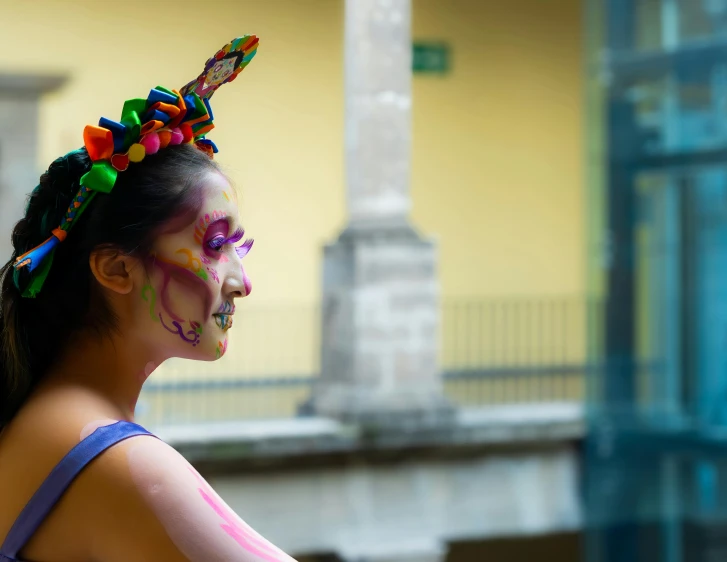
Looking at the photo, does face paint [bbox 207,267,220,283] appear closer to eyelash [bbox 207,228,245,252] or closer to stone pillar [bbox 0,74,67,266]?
eyelash [bbox 207,228,245,252]

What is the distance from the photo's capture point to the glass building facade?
5973 mm

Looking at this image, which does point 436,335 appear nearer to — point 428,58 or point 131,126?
point 428,58

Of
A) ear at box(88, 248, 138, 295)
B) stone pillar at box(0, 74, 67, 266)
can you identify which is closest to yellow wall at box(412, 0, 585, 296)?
stone pillar at box(0, 74, 67, 266)

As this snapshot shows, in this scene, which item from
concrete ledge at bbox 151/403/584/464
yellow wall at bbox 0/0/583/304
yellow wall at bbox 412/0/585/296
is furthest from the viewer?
yellow wall at bbox 412/0/585/296

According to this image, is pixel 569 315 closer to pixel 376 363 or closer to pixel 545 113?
pixel 545 113

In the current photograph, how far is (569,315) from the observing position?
922 cm

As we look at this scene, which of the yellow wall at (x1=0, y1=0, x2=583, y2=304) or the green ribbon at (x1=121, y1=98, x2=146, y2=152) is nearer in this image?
the green ribbon at (x1=121, y1=98, x2=146, y2=152)

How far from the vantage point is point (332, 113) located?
820cm

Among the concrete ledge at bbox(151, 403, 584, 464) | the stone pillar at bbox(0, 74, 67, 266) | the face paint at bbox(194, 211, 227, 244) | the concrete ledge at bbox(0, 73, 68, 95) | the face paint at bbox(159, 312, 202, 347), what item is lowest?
the concrete ledge at bbox(151, 403, 584, 464)

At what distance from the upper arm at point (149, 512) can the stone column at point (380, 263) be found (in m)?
4.89

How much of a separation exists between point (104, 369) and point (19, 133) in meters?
5.63

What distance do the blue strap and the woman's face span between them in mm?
119

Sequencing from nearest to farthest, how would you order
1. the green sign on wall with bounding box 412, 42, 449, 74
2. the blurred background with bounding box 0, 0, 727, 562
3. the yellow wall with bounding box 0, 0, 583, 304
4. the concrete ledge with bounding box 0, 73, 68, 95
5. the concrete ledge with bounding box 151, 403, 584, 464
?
1. the concrete ledge with bounding box 151, 403, 584, 464
2. the blurred background with bounding box 0, 0, 727, 562
3. the concrete ledge with bounding box 0, 73, 68, 95
4. the yellow wall with bounding box 0, 0, 583, 304
5. the green sign on wall with bounding box 412, 42, 449, 74

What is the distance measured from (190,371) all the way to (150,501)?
6.66 meters
